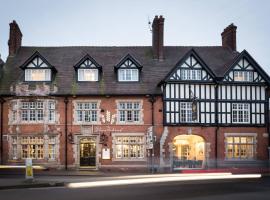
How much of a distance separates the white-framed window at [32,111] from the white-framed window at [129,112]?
6.24m

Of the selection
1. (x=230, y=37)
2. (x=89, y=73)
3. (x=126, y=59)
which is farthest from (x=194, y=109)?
(x=230, y=37)

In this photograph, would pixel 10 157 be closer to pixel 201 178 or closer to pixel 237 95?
pixel 201 178

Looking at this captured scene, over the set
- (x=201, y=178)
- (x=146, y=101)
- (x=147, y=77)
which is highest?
(x=147, y=77)

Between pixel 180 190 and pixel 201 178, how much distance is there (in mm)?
5329

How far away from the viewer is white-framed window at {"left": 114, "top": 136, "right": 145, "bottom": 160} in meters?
30.2

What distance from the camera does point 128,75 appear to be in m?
31.1

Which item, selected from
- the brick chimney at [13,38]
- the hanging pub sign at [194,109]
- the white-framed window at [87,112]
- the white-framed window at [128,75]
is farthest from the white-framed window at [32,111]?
the hanging pub sign at [194,109]

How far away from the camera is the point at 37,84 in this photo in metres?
30.4

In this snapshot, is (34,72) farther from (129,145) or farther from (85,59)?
(129,145)

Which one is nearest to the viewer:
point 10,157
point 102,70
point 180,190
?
point 180,190

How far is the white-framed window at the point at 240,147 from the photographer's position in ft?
101

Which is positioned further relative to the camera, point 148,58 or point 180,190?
point 148,58

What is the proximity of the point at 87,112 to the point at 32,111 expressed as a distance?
434 centimetres

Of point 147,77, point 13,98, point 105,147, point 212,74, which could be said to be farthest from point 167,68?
point 13,98
